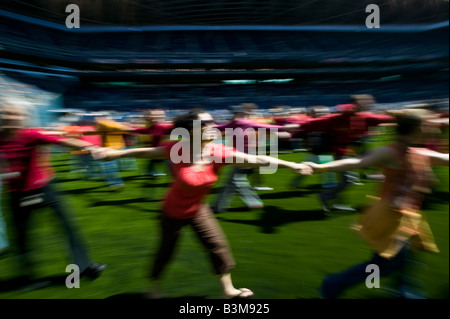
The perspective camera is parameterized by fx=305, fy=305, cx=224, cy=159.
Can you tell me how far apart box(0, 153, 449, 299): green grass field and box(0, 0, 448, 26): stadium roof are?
49.1 inches

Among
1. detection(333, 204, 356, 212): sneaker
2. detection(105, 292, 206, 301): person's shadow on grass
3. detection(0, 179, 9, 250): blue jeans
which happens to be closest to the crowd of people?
detection(105, 292, 206, 301): person's shadow on grass

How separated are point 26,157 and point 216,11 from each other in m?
1.73

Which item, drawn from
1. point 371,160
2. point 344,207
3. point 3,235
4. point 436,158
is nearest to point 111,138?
point 3,235

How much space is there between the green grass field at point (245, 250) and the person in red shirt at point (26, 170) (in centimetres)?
10

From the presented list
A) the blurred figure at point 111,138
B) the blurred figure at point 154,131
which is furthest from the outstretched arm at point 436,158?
the blurred figure at point 111,138

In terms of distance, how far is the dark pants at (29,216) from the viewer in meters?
2.25

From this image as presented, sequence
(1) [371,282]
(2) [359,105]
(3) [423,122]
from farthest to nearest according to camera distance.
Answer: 1. (2) [359,105]
2. (1) [371,282]
3. (3) [423,122]

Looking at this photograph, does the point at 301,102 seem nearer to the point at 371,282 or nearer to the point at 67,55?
the point at 371,282

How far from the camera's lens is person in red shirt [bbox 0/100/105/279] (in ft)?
6.89

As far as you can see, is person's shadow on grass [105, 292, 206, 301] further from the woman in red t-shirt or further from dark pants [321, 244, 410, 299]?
dark pants [321, 244, 410, 299]

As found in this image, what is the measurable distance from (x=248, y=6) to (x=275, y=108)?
1002 mm

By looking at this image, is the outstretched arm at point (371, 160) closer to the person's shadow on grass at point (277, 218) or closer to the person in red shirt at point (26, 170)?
the person's shadow on grass at point (277, 218)

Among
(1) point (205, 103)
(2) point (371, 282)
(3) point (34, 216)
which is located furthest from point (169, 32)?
(2) point (371, 282)

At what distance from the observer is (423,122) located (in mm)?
1782
